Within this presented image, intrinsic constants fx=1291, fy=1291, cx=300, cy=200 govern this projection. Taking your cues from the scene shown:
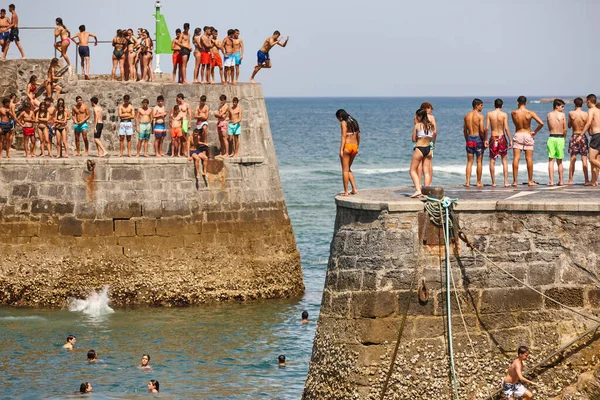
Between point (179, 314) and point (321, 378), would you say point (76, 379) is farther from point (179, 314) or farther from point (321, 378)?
point (321, 378)

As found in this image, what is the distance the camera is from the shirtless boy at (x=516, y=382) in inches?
600

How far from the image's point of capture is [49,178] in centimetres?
2533

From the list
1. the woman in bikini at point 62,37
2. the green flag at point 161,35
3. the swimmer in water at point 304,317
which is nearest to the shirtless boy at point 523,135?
the swimmer in water at point 304,317

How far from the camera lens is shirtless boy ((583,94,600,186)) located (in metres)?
19.5

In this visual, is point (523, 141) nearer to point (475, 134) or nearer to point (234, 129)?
point (475, 134)

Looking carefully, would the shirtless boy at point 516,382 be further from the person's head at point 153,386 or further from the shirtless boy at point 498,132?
the person's head at point 153,386

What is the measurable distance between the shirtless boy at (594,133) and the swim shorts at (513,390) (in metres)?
5.24

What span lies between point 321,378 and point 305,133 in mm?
90927

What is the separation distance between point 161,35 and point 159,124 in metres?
5.32

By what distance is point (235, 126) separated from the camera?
2672 cm

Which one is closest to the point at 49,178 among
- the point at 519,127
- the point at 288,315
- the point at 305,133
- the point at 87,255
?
the point at 87,255

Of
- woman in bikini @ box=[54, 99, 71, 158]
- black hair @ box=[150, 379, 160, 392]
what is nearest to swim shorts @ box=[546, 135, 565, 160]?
black hair @ box=[150, 379, 160, 392]

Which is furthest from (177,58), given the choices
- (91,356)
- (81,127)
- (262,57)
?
(91,356)

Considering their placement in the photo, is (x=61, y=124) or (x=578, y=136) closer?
(x=578, y=136)
